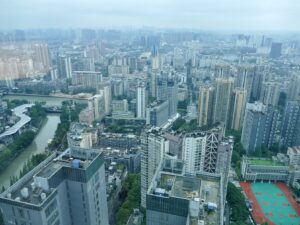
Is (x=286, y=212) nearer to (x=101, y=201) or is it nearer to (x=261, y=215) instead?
(x=261, y=215)

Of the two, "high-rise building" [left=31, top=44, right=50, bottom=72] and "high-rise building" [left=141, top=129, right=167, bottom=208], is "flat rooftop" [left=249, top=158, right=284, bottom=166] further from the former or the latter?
"high-rise building" [left=31, top=44, right=50, bottom=72]

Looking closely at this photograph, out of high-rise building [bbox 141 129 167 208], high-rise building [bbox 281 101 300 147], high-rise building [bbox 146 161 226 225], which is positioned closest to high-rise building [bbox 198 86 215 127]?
high-rise building [bbox 281 101 300 147]

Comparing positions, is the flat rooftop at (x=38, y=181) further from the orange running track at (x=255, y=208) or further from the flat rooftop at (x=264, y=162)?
the flat rooftop at (x=264, y=162)

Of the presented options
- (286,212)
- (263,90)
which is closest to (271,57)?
(263,90)

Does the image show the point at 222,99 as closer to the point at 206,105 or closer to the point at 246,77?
the point at 206,105

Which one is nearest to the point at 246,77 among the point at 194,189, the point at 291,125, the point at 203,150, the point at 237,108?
the point at 237,108

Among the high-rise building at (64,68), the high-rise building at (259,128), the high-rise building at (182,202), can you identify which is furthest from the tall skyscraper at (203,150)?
the high-rise building at (64,68)
